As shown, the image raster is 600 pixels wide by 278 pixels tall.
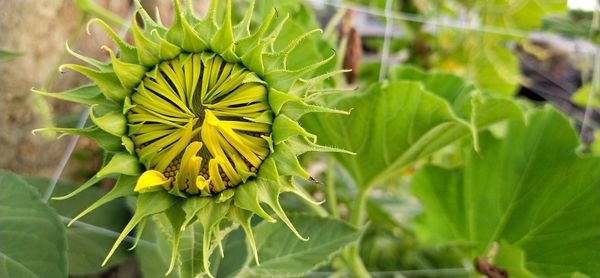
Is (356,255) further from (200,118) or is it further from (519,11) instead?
(519,11)

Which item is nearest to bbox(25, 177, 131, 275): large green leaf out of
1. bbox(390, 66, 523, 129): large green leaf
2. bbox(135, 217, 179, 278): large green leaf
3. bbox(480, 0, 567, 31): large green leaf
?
bbox(135, 217, 179, 278): large green leaf

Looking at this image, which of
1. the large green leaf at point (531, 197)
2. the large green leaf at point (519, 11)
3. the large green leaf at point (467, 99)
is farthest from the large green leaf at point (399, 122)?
the large green leaf at point (519, 11)

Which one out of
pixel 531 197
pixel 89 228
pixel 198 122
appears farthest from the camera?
pixel 531 197

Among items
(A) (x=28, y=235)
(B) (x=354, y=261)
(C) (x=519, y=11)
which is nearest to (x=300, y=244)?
(B) (x=354, y=261)

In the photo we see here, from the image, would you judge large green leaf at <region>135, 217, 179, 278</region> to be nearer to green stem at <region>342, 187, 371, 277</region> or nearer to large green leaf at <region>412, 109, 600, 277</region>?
green stem at <region>342, 187, 371, 277</region>

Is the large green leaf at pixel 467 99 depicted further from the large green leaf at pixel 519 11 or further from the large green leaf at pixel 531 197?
the large green leaf at pixel 519 11

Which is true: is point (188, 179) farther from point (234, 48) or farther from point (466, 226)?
point (466, 226)

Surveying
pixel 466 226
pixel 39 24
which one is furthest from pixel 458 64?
pixel 39 24

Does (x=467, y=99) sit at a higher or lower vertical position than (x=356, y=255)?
higher
